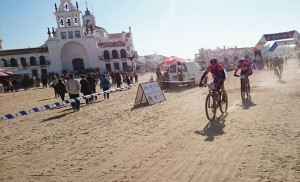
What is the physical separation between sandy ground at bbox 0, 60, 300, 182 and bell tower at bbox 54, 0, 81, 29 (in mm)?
50340

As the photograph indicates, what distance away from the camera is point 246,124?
5.58 m

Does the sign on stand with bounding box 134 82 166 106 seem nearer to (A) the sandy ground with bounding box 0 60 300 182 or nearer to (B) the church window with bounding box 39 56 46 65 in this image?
(A) the sandy ground with bounding box 0 60 300 182

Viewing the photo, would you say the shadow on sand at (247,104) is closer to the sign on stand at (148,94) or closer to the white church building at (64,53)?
the sign on stand at (148,94)

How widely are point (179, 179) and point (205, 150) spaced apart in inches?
46.1

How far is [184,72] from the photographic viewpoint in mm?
15977

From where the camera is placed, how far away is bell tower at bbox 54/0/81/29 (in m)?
51.2

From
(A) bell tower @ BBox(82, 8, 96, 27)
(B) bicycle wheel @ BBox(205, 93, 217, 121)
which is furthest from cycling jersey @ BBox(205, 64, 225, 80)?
(A) bell tower @ BBox(82, 8, 96, 27)

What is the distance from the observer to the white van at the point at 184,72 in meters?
15.9

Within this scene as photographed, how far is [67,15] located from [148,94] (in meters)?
50.2

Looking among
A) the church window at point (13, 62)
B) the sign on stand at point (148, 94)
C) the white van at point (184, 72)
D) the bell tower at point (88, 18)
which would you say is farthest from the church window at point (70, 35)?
the sign on stand at point (148, 94)

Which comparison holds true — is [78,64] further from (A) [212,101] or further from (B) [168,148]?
(B) [168,148]

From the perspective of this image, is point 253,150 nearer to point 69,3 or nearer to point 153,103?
point 153,103

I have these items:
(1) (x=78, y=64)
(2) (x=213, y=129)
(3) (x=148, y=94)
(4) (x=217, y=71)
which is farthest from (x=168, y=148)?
(1) (x=78, y=64)

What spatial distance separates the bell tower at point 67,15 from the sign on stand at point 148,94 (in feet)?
159
